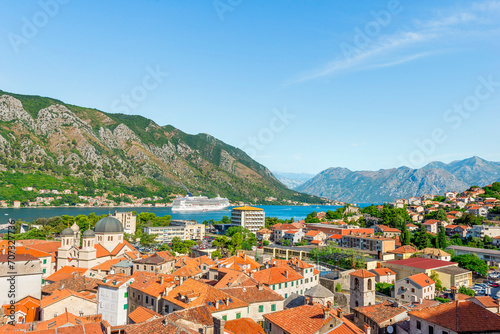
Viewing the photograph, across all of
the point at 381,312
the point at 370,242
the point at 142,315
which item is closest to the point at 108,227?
the point at 142,315

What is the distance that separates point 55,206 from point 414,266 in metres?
182

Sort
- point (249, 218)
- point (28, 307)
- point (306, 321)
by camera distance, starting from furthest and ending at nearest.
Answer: point (249, 218) → point (28, 307) → point (306, 321)

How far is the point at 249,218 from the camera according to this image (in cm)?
11669

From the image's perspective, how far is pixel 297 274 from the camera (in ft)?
140

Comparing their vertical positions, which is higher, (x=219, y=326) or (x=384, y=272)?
(x=219, y=326)

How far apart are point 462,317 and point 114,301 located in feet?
87.0

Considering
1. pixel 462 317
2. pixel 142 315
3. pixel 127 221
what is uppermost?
pixel 462 317

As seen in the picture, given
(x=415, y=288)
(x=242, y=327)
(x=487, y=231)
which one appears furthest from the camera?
(x=487, y=231)

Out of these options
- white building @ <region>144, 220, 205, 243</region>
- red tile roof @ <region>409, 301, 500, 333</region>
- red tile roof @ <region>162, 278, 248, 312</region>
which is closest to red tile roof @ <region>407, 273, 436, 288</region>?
red tile roof @ <region>409, 301, 500, 333</region>

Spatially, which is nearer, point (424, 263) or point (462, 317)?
point (462, 317)

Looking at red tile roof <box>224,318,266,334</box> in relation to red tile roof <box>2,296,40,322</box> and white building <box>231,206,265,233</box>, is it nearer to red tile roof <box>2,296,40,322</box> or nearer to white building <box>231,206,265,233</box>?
red tile roof <box>2,296,40,322</box>

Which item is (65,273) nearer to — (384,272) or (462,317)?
(384,272)

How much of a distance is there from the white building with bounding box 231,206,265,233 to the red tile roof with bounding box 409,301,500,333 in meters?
94.9

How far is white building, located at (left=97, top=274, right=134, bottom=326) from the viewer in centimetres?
3145
